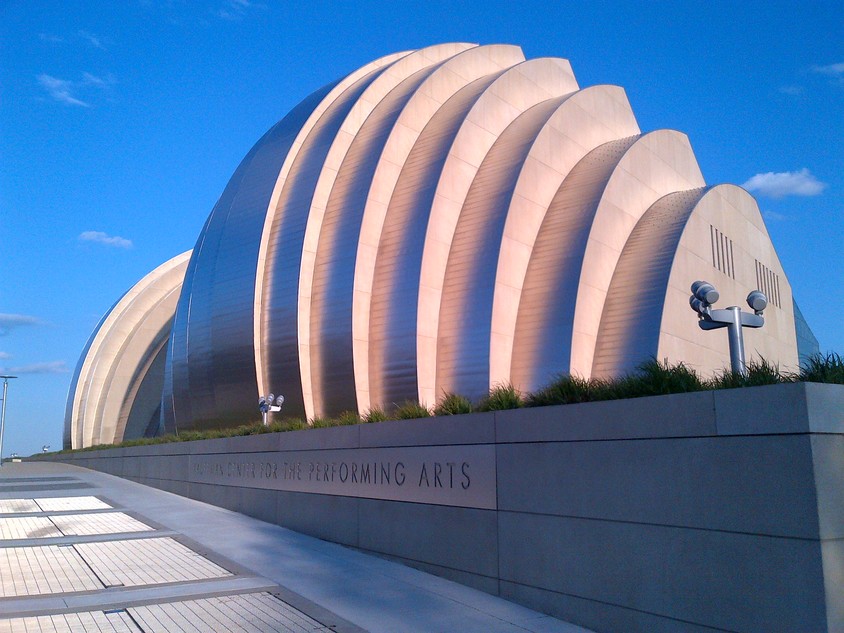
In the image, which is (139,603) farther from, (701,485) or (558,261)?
(558,261)

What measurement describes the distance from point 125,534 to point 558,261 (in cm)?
1247

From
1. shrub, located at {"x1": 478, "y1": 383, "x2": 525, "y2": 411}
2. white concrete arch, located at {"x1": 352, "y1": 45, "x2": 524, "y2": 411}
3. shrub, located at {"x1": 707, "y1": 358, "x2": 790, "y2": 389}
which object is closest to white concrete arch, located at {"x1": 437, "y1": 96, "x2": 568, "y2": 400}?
white concrete arch, located at {"x1": 352, "y1": 45, "x2": 524, "y2": 411}

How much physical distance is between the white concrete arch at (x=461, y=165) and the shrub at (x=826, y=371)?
12.3 m

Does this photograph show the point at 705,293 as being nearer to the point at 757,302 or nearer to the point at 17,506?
the point at 757,302

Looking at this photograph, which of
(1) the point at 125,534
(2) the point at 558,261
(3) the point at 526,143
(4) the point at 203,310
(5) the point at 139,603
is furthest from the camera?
(4) the point at 203,310

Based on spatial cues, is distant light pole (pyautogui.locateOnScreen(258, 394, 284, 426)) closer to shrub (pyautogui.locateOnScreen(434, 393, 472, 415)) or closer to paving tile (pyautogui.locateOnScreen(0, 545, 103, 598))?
paving tile (pyautogui.locateOnScreen(0, 545, 103, 598))

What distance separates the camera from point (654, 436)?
8.42m

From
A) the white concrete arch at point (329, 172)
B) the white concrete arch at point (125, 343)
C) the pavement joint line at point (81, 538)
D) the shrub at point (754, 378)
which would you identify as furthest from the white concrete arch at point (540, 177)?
the white concrete arch at point (125, 343)

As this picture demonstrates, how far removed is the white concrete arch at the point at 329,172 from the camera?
73.9 ft

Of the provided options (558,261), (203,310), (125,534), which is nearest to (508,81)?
(558,261)

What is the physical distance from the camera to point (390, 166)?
23312mm

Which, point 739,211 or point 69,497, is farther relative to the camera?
point 739,211

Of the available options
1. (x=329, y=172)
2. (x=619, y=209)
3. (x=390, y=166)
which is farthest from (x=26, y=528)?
(x=619, y=209)

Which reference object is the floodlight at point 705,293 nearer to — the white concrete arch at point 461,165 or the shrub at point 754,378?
the shrub at point 754,378
